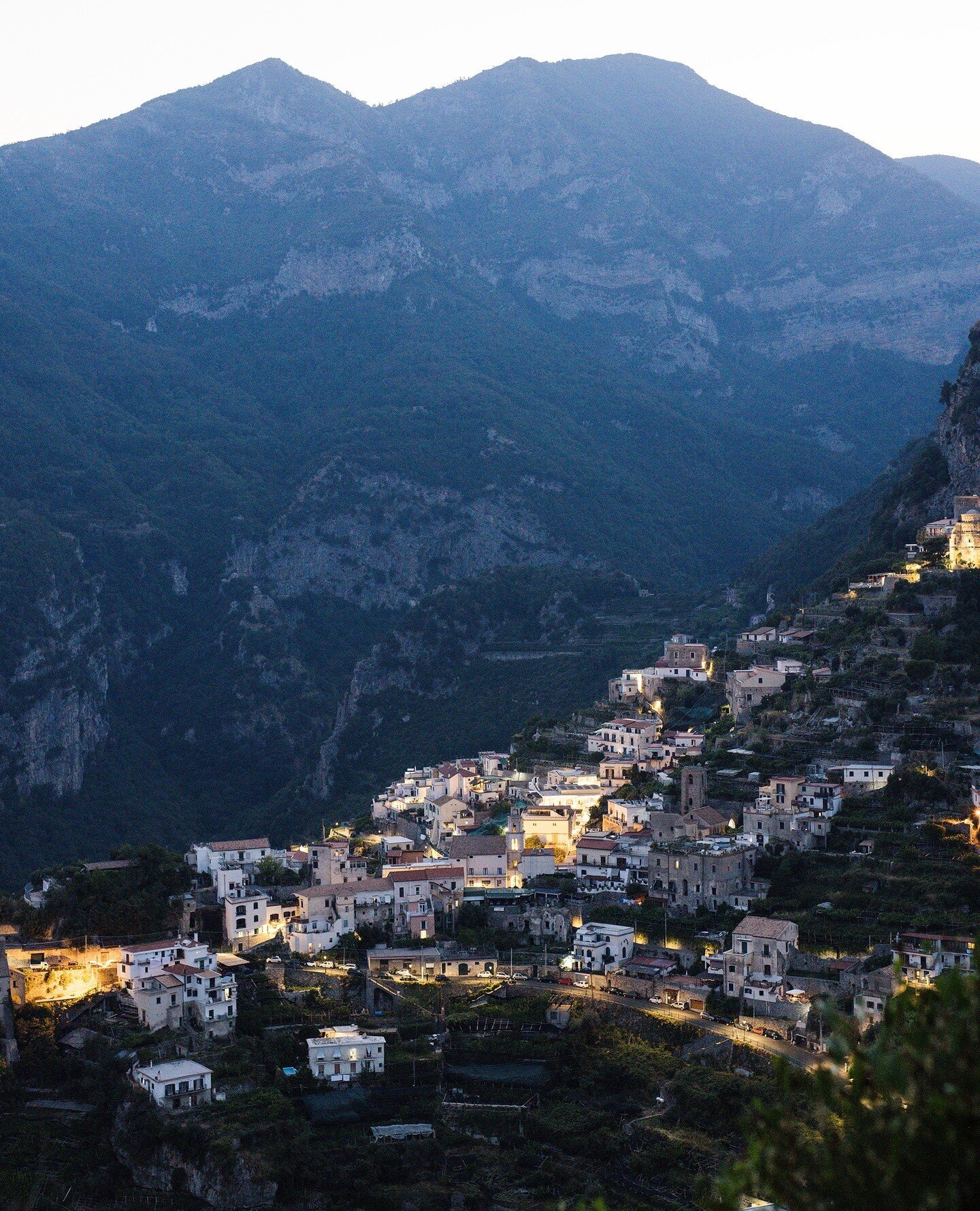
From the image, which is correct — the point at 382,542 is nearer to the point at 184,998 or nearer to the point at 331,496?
the point at 331,496

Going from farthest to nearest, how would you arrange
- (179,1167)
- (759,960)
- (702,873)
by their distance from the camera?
(702,873) < (759,960) < (179,1167)

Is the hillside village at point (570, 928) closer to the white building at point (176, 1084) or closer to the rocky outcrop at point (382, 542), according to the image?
the white building at point (176, 1084)

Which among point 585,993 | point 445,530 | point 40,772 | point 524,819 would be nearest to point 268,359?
point 445,530

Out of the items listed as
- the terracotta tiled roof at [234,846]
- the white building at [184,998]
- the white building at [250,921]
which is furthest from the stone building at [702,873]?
the terracotta tiled roof at [234,846]

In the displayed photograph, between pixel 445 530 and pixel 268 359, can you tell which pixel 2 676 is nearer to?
pixel 445 530

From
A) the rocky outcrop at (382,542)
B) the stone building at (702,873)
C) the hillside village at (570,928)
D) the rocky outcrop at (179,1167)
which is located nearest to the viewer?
the rocky outcrop at (179,1167)

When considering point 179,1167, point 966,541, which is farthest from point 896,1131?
point 966,541
